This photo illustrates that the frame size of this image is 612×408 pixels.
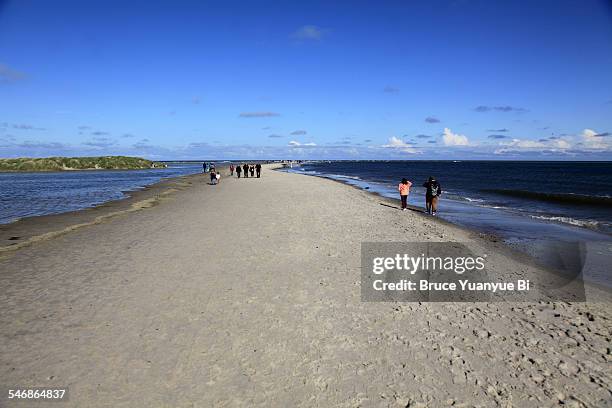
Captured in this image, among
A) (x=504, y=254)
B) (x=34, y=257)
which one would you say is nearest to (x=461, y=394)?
(x=504, y=254)

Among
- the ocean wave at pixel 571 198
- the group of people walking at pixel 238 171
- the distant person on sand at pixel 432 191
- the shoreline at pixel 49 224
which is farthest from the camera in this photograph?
the group of people walking at pixel 238 171

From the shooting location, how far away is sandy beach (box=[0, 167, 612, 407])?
4.82 metres

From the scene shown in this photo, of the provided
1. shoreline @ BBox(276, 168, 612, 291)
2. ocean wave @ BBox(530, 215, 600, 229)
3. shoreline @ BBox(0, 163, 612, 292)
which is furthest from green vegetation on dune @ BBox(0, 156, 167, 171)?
ocean wave @ BBox(530, 215, 600, 229)

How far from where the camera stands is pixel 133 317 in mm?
6949

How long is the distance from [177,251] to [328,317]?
6.90 m

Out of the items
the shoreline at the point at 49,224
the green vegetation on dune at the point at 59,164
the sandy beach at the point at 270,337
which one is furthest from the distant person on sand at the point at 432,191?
the green vegetation on dune at the point at 59,164

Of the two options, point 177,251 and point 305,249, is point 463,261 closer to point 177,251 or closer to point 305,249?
point 305,249

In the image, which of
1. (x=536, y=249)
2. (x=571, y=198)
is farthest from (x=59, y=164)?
(x=536, y=249)

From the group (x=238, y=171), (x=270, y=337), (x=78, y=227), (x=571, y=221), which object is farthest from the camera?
(x=238, y=171)

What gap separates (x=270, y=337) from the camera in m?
6.20

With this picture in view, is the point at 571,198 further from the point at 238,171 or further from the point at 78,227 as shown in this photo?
the point at 238,171

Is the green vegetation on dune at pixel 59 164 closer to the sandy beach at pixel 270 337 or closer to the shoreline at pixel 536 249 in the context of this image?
the sandy beach at pixel 270 337

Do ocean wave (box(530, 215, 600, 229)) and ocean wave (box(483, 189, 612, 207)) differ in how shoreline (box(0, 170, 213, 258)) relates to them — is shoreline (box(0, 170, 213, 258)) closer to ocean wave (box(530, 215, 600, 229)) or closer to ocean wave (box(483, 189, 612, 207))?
ocean wave (box(530, 215, 600, 229))

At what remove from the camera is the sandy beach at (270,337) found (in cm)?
482
